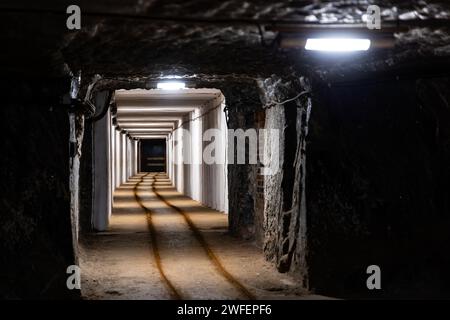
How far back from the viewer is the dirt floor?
7.89 m

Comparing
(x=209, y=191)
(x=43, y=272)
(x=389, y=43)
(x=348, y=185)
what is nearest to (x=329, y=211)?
(x=348, y=185)

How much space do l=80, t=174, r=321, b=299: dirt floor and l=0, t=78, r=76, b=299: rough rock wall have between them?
823mm

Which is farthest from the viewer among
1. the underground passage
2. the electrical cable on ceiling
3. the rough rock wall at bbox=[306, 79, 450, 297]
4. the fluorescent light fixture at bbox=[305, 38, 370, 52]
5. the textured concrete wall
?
the textured concrete wall

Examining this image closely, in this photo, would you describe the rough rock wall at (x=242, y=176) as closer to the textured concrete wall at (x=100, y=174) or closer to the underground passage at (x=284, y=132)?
the underground passage at (x=284, y=132)

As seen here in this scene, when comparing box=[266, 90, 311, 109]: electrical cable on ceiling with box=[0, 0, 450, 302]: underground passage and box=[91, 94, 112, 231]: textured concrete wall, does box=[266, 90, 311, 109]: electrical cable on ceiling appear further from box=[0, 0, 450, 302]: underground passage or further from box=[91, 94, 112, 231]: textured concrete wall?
box=[91, 94, 112, 231]: textured concrete wall

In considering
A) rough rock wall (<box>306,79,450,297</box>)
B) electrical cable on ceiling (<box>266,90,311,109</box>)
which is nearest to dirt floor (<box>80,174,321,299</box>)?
rough rock wall (<box>306,79,450,297</box>)

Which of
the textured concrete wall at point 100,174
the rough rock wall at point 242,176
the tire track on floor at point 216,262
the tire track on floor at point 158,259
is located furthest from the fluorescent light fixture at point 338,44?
the textured concrete wall at point 100,174

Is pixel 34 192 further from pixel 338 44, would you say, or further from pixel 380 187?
pixel 380 187

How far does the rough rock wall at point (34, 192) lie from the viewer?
694 centimetres

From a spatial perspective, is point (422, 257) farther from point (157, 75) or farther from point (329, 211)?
point (157, 75)

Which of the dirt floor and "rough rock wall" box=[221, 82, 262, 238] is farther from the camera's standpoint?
"rough rock wall" box=[221, 82, 262, 238]

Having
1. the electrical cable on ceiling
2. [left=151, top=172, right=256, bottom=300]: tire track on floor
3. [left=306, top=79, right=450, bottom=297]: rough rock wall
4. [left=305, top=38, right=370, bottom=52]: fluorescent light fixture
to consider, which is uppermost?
[left=305, top=38, right=370, bottom=52]: fluorescent light fixture

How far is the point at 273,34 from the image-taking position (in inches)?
237

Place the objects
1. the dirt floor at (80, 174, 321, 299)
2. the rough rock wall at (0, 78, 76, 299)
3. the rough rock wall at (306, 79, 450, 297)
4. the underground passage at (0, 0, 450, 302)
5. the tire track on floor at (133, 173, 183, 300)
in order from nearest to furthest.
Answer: the underground passage at (0, 0, 450, 302) < the rough rock wall at (0, 78, 76, 299) < the rough rock wall at (306, 79, 450, 297) < the tire track on floor at (133, 173, 183, 300) < the dirt floor at (80, 174, 321, 299)
